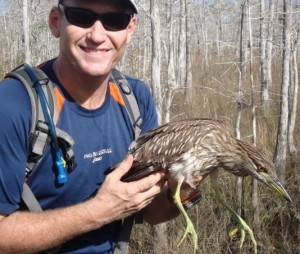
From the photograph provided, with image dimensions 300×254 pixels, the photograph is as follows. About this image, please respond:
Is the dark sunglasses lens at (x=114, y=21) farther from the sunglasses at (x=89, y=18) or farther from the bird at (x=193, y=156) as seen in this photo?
the bird at (x=193, y=156)

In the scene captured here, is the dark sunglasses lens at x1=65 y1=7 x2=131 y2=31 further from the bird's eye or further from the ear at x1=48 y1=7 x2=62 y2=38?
the bird's eye

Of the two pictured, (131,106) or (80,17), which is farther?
(131,106)

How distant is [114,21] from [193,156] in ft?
2.81

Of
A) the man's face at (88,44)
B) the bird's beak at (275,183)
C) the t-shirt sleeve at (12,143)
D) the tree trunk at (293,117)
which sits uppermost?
the man's face at (88,44)

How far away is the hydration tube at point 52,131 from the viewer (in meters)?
2.28

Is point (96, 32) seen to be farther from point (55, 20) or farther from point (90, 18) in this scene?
point (55, 20)

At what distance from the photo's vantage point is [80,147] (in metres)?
2.52

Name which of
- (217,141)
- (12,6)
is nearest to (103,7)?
(217,141)

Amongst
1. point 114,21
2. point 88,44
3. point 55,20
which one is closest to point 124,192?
point 88,44

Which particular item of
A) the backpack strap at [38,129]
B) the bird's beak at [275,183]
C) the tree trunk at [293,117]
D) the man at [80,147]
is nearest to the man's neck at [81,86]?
the man at [80,147]

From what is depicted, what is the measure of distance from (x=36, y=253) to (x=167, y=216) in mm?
940

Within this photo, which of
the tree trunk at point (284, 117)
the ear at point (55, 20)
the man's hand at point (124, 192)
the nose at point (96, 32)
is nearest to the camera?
the man's hand at point (124, 192)

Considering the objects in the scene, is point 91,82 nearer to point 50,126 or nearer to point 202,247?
point 50,126

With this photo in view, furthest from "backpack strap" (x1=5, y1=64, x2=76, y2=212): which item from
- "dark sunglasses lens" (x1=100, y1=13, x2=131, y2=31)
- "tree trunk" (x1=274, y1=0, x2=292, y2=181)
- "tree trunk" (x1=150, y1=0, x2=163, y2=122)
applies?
"tree trunk" (x1=274, y1=0, x2=292, y2=181)
